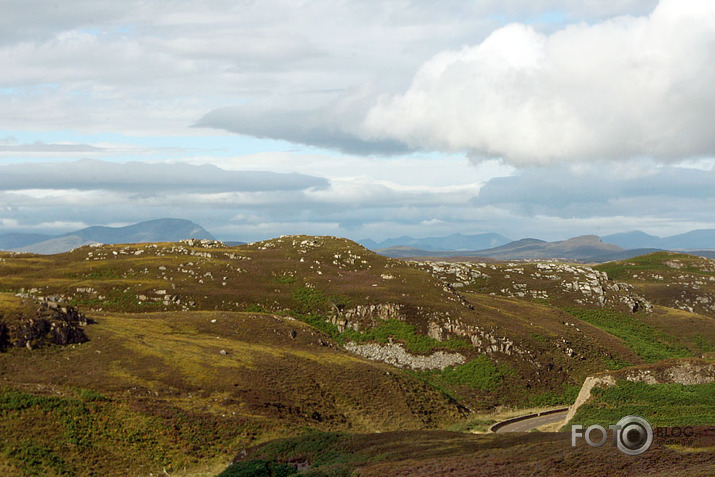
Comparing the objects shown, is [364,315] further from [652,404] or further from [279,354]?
[652,404]

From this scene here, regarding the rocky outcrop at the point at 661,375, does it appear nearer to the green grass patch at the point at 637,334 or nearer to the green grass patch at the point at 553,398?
the green grass patch at the point at 553,398

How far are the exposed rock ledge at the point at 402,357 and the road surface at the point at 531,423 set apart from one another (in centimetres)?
1736

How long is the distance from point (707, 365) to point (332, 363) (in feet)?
166

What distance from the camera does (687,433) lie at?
140 feet

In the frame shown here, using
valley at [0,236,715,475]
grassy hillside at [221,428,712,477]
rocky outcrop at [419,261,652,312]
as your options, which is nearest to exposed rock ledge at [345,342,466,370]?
valley at [0,236,715,475]

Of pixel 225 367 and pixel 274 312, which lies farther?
pixel 274 312

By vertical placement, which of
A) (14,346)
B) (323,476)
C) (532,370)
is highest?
(14,346)

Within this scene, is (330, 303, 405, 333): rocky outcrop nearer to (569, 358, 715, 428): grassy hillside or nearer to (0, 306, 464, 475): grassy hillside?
(0, 306, 464, 475): grassy hillside

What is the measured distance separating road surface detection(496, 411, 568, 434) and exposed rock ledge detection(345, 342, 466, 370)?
17360mm

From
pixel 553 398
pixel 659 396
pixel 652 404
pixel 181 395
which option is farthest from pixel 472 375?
pixel 181 395

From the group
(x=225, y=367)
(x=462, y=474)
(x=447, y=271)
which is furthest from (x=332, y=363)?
(x=447, y=271)

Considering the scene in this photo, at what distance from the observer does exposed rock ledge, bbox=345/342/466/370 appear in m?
101

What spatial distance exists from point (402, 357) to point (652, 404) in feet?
146

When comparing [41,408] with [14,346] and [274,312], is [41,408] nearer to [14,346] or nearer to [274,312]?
[14,346]
